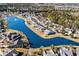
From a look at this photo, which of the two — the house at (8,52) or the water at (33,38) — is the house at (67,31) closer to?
the water at (33,38)

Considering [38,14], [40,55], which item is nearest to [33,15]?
[38,14]

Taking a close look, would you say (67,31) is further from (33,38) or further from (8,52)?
(8,52)

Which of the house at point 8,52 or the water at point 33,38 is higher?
the water at point 33,38

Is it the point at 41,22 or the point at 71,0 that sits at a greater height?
the point at 71,0

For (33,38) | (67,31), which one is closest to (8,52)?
(33,38)

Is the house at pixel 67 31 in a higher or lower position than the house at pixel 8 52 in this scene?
higher

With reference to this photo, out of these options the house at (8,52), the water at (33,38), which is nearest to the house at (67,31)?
the water at (33,38)

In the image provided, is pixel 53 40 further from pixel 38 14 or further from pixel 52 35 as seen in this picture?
pixel 38 14

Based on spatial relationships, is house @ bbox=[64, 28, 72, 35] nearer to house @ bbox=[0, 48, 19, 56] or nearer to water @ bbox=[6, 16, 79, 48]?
water @ bbox=[6, 16, 79, 48]
